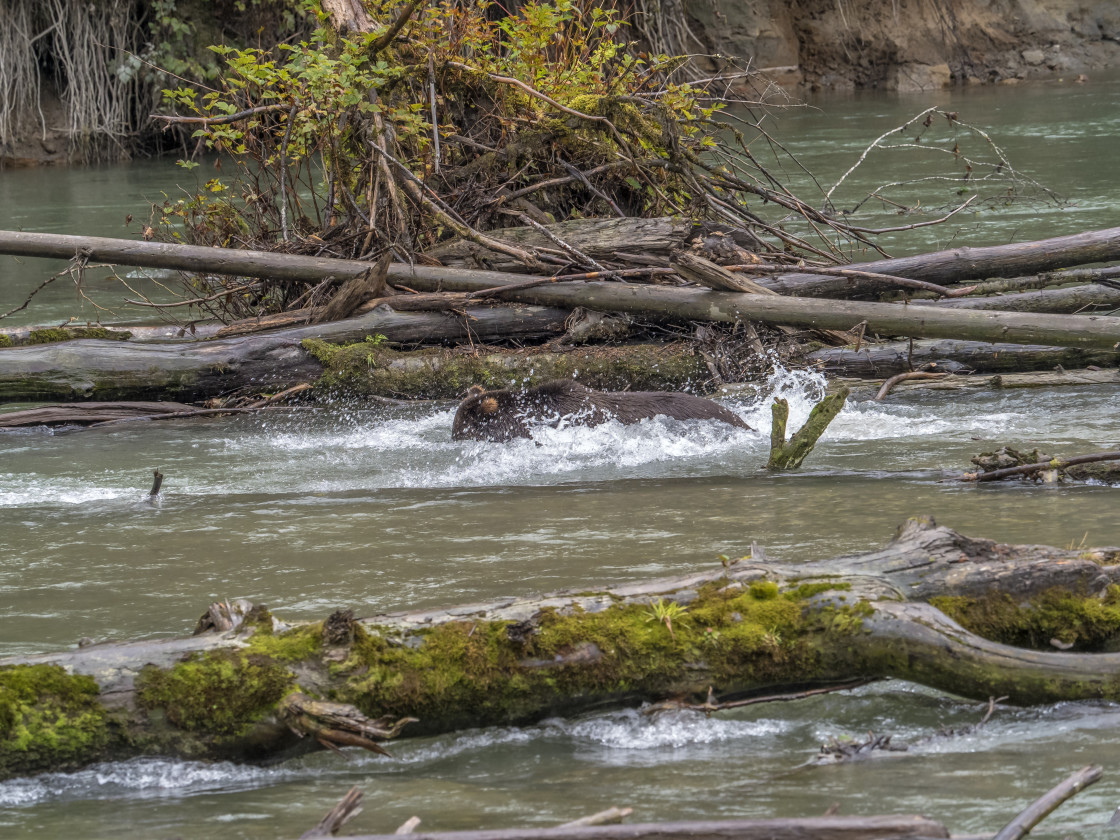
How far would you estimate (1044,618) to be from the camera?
3721 mm

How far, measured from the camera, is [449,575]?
4.95 metres

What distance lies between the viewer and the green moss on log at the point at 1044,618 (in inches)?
146

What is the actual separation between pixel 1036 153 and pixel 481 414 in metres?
12.9

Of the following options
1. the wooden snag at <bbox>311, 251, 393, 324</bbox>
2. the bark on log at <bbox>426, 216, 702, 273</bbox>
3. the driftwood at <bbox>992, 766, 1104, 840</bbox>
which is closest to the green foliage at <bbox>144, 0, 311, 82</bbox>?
the bark on log at <bbox>426, 216, 702, 273</bbox>

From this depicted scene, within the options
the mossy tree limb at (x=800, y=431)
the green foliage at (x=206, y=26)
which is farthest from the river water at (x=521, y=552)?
the green foliage at (x=206, y=26)

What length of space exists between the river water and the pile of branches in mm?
1917

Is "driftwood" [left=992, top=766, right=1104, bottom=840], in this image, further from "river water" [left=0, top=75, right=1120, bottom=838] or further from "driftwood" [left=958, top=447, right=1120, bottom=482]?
"driftwood" [left=958, top=447, right=1120, bottom=482]

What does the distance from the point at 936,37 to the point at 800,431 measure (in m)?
25.8

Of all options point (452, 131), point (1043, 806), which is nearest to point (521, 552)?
point (1043, 806)

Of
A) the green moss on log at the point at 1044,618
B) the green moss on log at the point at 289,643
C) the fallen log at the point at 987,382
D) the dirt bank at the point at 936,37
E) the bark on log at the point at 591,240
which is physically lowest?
the green moss on log at the point at 1044,618

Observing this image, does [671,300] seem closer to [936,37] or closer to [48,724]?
[48,724]

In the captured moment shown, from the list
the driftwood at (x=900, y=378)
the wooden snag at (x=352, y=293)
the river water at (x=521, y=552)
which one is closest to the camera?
the river water at (x=521, y=552)

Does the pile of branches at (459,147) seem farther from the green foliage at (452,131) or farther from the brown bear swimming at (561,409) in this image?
the brown bear swimming at (561,409)

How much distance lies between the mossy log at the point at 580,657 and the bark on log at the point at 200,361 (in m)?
5.24
